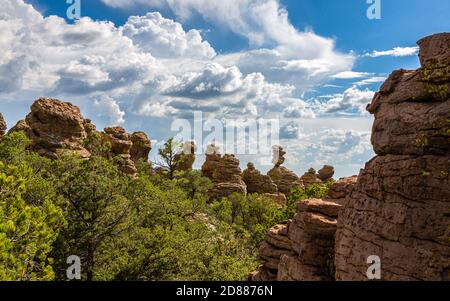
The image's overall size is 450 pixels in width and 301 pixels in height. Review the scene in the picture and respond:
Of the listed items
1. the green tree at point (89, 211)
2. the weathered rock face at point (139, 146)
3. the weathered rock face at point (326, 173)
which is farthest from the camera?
the weathered rock face at point (326, 173)

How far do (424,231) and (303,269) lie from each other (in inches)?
309

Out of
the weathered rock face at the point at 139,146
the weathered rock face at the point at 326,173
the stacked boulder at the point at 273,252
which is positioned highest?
the weathered rock face at the point at 139,146

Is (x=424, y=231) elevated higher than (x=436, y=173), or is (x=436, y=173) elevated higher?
(x=436, y=173)

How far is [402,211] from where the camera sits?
13789 millimetres

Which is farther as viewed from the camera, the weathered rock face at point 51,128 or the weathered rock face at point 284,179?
the weathered rock face at point 284,179

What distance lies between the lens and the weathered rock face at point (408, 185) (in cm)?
1303

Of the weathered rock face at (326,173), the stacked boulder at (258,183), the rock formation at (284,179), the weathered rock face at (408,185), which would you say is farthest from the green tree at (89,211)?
the weathered rock face at (326,173)

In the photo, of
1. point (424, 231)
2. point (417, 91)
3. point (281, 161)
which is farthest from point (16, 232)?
point (281, 161)

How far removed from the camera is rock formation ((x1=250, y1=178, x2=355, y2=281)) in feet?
62.2

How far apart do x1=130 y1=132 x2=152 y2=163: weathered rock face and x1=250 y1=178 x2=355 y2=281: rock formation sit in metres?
50.9

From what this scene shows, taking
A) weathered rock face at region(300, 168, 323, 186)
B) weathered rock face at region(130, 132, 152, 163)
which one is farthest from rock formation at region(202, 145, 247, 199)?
weathered rock face at region(300, 168, 323, 186)

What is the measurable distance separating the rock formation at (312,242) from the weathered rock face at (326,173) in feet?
249

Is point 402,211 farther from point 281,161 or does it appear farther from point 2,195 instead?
point 281,161

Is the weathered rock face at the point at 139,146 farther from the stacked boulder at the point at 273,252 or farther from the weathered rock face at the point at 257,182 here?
the stacked boulder at the point at 273,252
